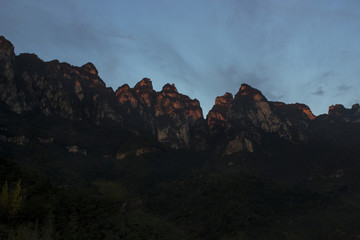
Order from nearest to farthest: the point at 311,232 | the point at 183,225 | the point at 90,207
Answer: the point at 90,207, the point at 311,232, the point at 183,225

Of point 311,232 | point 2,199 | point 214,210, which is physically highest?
point 2,199

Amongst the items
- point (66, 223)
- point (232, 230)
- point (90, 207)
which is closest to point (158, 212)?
point (232, 230)

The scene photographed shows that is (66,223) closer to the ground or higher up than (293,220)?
higher up

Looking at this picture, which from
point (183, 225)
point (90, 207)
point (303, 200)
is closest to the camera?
point (90, 207)

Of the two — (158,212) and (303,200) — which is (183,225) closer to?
(158,212)

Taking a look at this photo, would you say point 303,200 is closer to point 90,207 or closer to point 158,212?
point 158,212

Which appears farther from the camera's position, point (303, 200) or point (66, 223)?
point (303, 200)

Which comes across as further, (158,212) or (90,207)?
(158,212)

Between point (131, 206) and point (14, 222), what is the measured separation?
430 feet

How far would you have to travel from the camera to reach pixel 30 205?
2847 inches

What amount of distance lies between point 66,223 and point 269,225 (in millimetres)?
107792

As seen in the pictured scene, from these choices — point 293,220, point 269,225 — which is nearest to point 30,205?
point 269,225

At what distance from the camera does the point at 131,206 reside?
190750mm

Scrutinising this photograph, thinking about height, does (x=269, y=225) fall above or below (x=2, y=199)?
below
